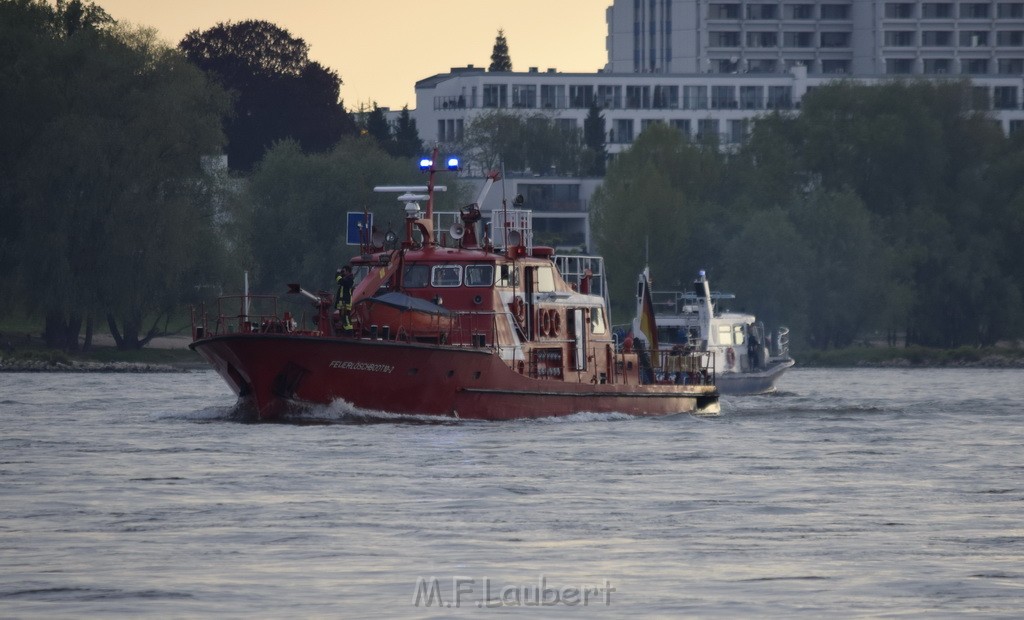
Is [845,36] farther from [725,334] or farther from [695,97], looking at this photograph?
[725,334]

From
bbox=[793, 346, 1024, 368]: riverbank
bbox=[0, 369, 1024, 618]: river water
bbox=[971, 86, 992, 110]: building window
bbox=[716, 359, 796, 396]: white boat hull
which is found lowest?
bbox=[0, 369, 1024, 618]: river water

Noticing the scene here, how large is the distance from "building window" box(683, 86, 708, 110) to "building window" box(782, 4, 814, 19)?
26452 millimetres

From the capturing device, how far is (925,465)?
103 ft

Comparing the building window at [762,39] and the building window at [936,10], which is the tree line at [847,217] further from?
the building window at [936,10]

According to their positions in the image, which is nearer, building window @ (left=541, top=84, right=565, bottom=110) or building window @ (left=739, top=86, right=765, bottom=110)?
building window @ (left=541, top=84, right=565, bottom=110)

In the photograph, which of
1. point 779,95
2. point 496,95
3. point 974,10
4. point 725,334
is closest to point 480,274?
point 725,334

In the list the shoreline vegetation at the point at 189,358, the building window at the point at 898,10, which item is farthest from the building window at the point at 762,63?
the shoreline vegetation at the point at 189,358

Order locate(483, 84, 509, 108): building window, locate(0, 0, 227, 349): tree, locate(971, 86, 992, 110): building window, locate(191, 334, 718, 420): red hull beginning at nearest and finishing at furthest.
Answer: locate(191, 334, 718, 420): red hull → locate(0, 0, 227, 349): tree → locate(971, 86, 992, 110): building window → locate(483, 84, 509, 108): building window

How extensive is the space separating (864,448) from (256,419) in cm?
1095

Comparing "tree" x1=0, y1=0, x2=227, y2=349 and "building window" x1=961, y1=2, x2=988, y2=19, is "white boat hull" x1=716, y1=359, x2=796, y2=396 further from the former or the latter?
"building window" x1=961, y1=2, x2=988, y2=19

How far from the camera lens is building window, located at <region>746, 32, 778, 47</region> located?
178 m

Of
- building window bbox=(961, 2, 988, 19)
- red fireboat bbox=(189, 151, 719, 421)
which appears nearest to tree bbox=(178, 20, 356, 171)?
building window bbox=(961, 2, 988, 19)

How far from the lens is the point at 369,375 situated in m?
35.2

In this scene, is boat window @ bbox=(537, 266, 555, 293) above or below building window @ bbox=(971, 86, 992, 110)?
below
